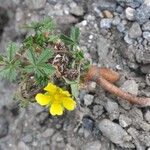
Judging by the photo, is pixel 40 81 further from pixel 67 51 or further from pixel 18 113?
pixel 18 113

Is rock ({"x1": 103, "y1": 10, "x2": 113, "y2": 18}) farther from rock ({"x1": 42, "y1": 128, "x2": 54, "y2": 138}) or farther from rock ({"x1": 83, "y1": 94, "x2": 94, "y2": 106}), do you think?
rock ({"x1": 42, "y1": 128, "x2": 54, "y2": 138})

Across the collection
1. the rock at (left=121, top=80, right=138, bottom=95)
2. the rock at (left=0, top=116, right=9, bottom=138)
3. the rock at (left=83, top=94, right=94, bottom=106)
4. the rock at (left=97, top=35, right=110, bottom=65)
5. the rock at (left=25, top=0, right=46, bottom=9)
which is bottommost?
the rock at (left=0, top=116, right=9, bottom=138)

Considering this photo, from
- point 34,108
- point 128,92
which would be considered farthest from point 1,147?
point 128,92

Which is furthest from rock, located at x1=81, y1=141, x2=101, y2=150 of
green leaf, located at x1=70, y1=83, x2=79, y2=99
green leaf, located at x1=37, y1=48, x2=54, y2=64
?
green leaf, located at x1=37, y1=48, x2=54, y2=64

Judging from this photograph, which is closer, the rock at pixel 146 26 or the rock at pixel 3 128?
the rock at pixel 146 26

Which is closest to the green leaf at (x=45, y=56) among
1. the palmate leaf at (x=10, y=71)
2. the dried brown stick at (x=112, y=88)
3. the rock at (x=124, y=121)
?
the palmate leaf at (x=10, y=71)

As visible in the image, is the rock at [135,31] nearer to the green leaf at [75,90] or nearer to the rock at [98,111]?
the rock at [98,111]
